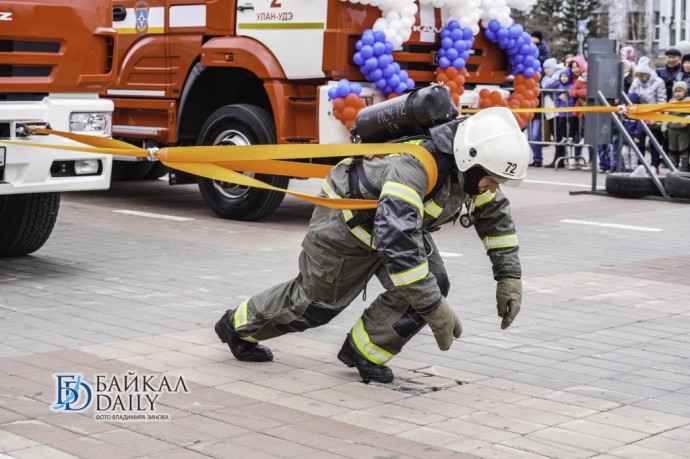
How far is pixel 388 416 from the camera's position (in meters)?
5.41

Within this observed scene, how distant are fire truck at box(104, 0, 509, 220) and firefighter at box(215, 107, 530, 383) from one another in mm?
5336

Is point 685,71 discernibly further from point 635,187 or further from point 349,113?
point 349,113

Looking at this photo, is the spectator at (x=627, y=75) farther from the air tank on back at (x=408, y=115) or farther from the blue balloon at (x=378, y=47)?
the air tank on back at (x=408, y=115)

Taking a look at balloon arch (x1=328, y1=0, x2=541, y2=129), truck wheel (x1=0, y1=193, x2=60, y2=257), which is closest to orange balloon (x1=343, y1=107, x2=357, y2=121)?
balloon arch (x1=328, y1=0, x2=541, y2=129)

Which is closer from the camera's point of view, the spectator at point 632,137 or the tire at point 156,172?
the tire at point 156,172

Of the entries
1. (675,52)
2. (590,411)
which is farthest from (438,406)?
(675,52)

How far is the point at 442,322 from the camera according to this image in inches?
214

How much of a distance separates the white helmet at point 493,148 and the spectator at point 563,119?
44.7 feet

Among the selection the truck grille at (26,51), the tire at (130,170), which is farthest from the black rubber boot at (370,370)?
the tire at (130,170)

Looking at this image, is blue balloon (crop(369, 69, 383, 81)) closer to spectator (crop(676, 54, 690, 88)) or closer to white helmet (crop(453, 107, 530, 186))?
white helmet (crop(453, 107, 530, 186))

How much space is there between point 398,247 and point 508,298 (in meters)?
0.82

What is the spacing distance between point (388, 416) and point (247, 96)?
306 inches

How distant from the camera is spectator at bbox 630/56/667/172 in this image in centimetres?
1731

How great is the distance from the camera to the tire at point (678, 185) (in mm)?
13906
